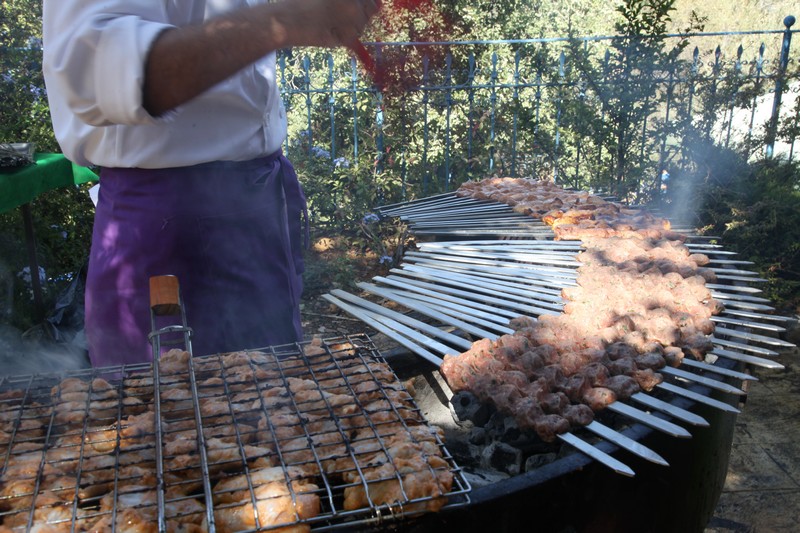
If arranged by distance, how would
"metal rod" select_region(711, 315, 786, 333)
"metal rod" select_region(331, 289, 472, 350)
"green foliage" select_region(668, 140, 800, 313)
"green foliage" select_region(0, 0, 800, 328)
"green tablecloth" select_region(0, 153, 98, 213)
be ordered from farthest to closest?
1. "green foliage" select_region(0, 0, 800, 328)
2. "green foliage" select_region(668, 140, 800, 313)
3. "green tablecloth" select_region(0, 153, 98, 213)
4. "metal rod" select_region(711, 315, 786, 333)
5. "metal rod" select_region(331, 289, 472, 350)

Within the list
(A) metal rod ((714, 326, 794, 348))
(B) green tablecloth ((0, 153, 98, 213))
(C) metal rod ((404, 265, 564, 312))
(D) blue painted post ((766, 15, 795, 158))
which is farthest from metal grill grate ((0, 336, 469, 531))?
(D) blue painted post ((766, 15, 795, 158))

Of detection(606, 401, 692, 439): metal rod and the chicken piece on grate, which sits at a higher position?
the chicken piece on grate

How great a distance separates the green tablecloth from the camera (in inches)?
174

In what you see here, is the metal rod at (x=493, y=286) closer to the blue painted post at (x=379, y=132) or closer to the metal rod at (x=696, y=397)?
the metal rod at (x=696, y=397)

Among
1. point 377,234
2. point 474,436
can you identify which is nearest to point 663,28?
point 377,234

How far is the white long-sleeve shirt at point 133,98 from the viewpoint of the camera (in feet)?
6.27

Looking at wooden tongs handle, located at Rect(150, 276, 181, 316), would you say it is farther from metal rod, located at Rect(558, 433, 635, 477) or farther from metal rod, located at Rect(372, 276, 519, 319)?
metal rod, located at Rect(372, 276, 519, 319)

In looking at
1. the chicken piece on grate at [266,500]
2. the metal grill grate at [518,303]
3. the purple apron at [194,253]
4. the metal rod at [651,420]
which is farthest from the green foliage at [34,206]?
the metal rod at [651,420]

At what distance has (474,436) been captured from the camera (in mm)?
2504

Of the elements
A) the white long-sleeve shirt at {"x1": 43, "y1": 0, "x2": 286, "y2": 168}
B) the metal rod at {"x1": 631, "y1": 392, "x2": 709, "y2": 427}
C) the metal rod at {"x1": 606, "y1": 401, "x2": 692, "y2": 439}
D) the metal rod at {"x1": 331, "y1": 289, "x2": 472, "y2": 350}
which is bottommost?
the metal rod at {"x1": 606, "y1": 401, "x2": 692, "y2": 439}

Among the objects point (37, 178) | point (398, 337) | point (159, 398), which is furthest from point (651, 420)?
point (37, 178)

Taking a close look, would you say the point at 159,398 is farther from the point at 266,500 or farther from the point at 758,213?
the point at 758,213

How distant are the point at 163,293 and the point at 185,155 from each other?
29.1 inches

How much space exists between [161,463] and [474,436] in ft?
4.15
